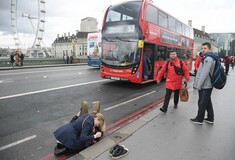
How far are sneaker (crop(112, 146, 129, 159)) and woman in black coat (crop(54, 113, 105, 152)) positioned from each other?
0.55 m

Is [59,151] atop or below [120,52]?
below

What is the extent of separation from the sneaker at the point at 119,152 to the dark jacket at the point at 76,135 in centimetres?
55

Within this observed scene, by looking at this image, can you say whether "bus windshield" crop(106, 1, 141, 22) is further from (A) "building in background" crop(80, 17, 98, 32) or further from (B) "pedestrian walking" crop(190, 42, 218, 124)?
(A) "building in background" crop(80, 17, 98, 32)

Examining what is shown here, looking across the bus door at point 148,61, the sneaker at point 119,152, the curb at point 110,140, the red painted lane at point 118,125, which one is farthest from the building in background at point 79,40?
the sneaker at point 119,152

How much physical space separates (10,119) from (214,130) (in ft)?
16.7

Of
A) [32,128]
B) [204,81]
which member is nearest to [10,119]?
[32,128]

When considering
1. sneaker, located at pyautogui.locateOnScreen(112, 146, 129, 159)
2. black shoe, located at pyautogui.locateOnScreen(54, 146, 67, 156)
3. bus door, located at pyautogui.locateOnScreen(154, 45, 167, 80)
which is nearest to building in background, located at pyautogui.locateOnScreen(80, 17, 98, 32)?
bus door, located at pyautogui.locateOnScreen(154, 45, 167, 80)

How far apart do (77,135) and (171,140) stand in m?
1.84

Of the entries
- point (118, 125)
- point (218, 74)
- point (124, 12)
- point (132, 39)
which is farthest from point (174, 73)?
point (124, 12)

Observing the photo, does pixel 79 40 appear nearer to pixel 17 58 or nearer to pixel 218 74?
pixel 17 58

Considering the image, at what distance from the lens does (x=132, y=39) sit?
341 inches

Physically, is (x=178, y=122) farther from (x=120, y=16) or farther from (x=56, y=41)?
(x=56, y=41)

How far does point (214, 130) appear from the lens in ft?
13.6

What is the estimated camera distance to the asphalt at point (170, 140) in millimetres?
3082
